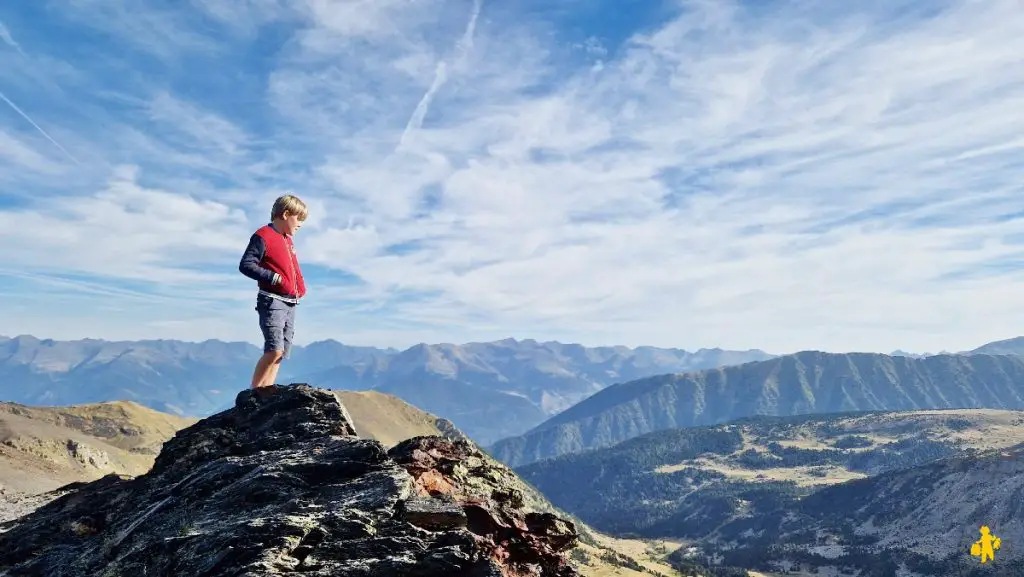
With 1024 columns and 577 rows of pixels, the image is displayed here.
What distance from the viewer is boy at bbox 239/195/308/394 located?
56.8ft

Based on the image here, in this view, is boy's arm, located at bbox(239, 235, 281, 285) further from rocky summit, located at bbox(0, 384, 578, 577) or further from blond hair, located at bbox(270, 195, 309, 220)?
rocky summit, located at bbox(0, 384, 578, 577)

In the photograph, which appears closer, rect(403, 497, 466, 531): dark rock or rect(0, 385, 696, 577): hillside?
rect(0, 385, 696, 577): hillside

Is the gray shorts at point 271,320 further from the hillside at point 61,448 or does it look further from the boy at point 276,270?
the hillside at point 61,448

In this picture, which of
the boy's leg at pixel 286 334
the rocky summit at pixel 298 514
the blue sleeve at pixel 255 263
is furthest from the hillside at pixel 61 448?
the blue sleeve at pixel 255 263

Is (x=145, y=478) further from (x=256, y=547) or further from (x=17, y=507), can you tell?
(x=17, y=507)

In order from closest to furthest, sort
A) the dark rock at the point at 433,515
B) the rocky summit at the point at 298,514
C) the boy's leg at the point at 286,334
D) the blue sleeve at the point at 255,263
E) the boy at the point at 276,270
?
the rocky summit at the point at 298,514 → the dark rock at the point at 433,515 → the blue sleeve at the point at 255,263 → the boy at the point at 276,270 → the boy's leg at the point at 286,334

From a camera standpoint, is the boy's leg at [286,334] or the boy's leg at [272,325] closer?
the boy's leg at [272,325]

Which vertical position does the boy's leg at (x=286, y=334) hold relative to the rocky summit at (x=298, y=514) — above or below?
above

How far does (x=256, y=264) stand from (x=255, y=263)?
5 centimetres

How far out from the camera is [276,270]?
58.5 ft

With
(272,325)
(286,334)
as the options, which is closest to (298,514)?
(272,325)

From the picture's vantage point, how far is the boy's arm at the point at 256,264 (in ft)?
55.9

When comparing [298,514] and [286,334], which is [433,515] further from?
[286,334]

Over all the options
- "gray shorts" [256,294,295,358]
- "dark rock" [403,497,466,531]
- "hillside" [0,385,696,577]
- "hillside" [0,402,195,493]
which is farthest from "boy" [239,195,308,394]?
"hillside" [0,402,195,493]
